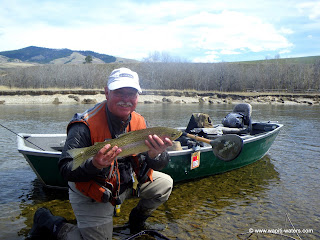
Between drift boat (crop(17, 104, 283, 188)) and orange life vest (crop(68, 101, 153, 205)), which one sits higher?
orange life vest (crop(68, 101, 153, 205))

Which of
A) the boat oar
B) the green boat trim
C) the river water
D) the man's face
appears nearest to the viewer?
the man's face

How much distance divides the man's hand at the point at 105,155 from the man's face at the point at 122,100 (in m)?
0.75

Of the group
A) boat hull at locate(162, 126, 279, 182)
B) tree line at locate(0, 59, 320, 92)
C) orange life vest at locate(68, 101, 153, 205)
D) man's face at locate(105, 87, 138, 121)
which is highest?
tree line at locate(0, 59, 320, 92)

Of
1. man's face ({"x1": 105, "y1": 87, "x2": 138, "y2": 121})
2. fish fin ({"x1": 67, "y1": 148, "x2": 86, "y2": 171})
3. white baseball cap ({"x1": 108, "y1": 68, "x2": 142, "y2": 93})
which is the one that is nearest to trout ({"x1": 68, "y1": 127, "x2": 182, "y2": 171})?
fish fin ({"x1": 67, "y1": 148, "x2": 86, "y2": 171})

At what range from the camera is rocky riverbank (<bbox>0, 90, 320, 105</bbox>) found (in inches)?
1903

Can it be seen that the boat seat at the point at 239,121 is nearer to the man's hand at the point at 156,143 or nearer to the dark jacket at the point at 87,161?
the dark jacket at the point at 87,161

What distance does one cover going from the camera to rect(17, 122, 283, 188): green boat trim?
19.5 ft

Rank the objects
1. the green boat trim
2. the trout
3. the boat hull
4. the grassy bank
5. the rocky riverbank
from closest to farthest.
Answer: the trout, the green boat trim, the boat hull, the rocky riverbank, the grassy bank

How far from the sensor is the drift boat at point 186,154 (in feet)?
19.7

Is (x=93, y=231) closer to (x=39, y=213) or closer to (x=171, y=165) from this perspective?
(x=39, y=213)

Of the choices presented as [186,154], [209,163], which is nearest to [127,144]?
[186,154]

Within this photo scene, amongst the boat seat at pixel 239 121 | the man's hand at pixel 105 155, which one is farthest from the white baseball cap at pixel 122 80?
the boat seat at pixel 239 121

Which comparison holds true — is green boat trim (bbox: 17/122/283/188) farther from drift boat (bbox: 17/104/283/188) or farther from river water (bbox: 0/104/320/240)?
river water (bbox: 0/104/320/240)

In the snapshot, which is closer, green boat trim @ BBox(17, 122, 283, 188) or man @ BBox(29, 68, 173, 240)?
man @ BBox(29, 68, 173, 240)
